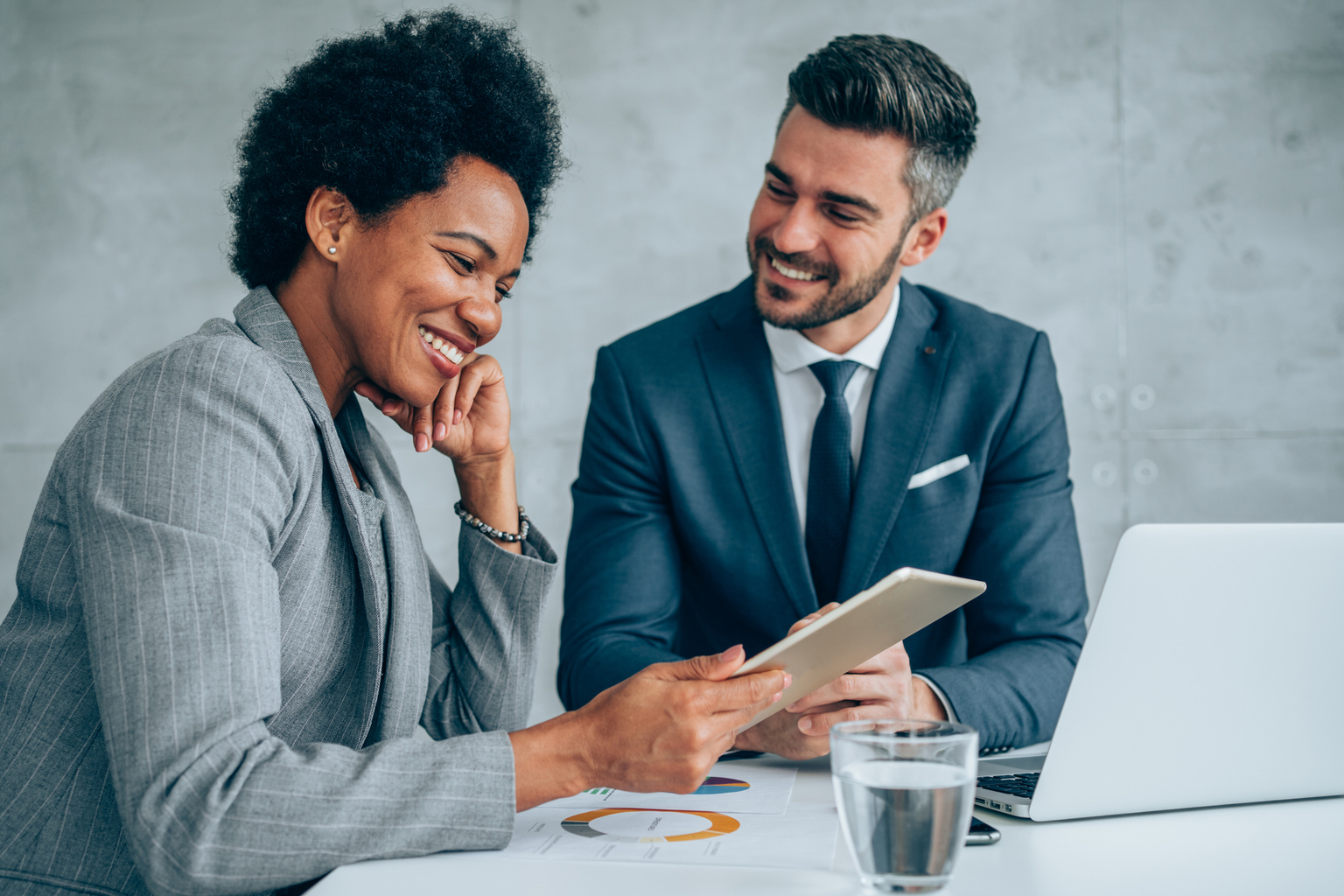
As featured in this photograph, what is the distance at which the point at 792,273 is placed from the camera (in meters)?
1.88

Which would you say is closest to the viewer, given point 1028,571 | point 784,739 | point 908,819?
point 908,819

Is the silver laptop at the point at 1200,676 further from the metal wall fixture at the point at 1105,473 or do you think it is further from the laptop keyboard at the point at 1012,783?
the metal wall fixture at the point at 1105,473

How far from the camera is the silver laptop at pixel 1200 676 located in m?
0.85

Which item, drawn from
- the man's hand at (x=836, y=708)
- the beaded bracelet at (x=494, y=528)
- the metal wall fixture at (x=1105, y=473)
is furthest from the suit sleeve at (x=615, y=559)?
the metal wall fixture at (x=1105, y=473)

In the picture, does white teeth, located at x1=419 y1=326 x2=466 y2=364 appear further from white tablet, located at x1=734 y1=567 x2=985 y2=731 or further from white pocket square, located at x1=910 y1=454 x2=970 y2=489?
white pocket square, located at x1=910 y1=454 x2=970 y2=489

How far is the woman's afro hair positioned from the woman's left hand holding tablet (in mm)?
276

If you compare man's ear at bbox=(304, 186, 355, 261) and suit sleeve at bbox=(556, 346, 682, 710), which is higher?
man's ear at bbox=(304, 186, 355, 261)

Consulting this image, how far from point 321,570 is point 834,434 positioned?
993mm

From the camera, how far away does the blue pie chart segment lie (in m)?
1.09

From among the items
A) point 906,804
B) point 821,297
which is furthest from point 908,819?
point 821,297

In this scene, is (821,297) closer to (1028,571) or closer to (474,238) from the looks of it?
(1028,571)

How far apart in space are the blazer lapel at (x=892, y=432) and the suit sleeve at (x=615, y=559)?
1.11 ft

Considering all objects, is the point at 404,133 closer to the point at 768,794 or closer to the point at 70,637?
the point at 70,637

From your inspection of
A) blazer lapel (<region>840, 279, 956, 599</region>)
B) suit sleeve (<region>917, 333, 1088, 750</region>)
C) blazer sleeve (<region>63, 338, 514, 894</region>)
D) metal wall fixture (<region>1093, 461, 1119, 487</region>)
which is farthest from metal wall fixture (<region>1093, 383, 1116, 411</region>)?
blazer sleeve (<region>63, 338, 514, 894</region>)
